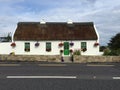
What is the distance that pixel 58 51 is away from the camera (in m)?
47.1

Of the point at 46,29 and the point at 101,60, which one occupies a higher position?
the point at 46,29

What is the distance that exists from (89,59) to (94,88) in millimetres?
23695

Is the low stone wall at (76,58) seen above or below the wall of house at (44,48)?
below

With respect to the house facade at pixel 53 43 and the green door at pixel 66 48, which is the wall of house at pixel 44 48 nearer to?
the house facade at pixel 53 43

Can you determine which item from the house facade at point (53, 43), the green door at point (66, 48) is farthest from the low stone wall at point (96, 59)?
the house facade at point (53, 43)

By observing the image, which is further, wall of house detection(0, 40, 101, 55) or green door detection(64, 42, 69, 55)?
wall of house detection(0, 40, 101, 55)

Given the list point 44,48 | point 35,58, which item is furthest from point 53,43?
point 35,58

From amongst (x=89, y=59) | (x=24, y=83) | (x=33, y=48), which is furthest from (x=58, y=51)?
(x=24, y=83)

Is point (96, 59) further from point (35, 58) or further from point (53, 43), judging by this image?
point (53, 43)

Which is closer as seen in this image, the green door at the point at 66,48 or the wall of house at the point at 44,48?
the green door at the point at 66,48

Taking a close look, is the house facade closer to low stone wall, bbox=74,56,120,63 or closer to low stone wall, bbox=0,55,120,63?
low stone wall, bbox=0,55,120,63

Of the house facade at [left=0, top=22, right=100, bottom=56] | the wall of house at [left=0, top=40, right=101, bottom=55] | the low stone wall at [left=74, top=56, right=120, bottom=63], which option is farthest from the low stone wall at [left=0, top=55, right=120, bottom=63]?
the wall of house at [left=0, top=40, right=101, bottom=55]

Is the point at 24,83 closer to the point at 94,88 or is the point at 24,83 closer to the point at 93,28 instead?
the point at 94,88

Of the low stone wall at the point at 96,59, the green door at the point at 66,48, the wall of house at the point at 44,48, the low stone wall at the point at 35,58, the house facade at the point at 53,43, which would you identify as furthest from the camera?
the wall of house at the point at 44,48
